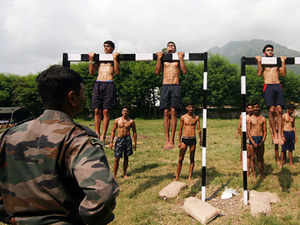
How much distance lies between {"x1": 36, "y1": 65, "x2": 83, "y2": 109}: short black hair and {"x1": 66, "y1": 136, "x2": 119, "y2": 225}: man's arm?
348 millimetres

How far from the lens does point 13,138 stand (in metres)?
1.45

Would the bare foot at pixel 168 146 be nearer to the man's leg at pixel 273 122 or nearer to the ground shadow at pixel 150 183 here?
the ground shadow at pixel 150 183

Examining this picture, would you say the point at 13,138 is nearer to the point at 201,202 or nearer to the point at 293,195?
the point at 201,202

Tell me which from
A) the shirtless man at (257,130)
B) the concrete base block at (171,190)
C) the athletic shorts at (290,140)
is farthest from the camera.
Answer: the athletic shorts at (290,140)

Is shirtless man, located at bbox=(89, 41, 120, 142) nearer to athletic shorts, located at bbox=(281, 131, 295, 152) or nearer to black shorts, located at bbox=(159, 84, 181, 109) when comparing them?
black shorts, located at bbox=(159, 84, 181, 109)

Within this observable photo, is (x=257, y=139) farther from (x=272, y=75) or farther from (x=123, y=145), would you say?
(x=123, y=145)

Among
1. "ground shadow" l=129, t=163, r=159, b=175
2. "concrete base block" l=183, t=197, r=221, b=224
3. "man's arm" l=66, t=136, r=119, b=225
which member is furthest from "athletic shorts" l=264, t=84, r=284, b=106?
"man's arm" l=66, t=136, r=119, b=225

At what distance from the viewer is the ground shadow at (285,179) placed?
668 centimetres

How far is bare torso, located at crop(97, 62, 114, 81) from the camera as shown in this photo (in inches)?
224

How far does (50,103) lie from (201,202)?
4.96 m

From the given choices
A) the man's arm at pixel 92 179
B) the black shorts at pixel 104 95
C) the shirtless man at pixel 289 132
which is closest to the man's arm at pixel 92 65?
the black shorts at pixel 104 95

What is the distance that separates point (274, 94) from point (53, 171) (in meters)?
5.69

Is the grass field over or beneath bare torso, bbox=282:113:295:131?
beneath

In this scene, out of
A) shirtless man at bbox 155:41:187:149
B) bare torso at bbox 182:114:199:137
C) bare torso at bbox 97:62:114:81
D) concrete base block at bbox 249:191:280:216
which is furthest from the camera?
bare torso at bbox 182:114:199:137
